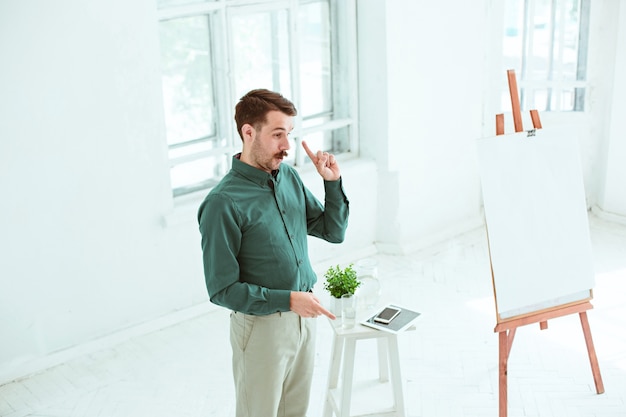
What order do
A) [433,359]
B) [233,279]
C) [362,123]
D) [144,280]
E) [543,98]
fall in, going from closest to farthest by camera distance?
[233,279], [433,359], [144,280], [362,123], [543,98]

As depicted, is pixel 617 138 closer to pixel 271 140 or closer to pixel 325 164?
pixel 325 164

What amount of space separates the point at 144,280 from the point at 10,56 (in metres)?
1.66

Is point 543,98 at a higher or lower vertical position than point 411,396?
higher

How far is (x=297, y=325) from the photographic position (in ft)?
11.1

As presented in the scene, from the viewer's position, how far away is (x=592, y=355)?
4.43m

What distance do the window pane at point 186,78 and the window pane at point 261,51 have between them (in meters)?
0.23

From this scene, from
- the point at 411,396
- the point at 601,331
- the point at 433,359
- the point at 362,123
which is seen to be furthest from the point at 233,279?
the point at 362,123

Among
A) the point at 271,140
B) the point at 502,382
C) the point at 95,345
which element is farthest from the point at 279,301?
the point at 95,345

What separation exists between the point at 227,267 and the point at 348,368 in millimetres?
935

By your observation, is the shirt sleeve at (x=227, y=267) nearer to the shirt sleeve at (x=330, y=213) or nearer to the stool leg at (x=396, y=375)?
the shirt sleeve at (x=330, y=213)

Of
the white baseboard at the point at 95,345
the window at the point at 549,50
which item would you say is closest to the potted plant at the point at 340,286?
the white baseboard at the point at 95,345

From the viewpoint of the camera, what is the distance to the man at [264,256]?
316 cm

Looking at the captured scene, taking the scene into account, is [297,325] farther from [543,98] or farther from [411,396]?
[543,98]

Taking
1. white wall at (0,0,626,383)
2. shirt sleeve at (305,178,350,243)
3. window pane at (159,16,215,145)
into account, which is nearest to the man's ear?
shirt sleeve at (305,178,350,243)
